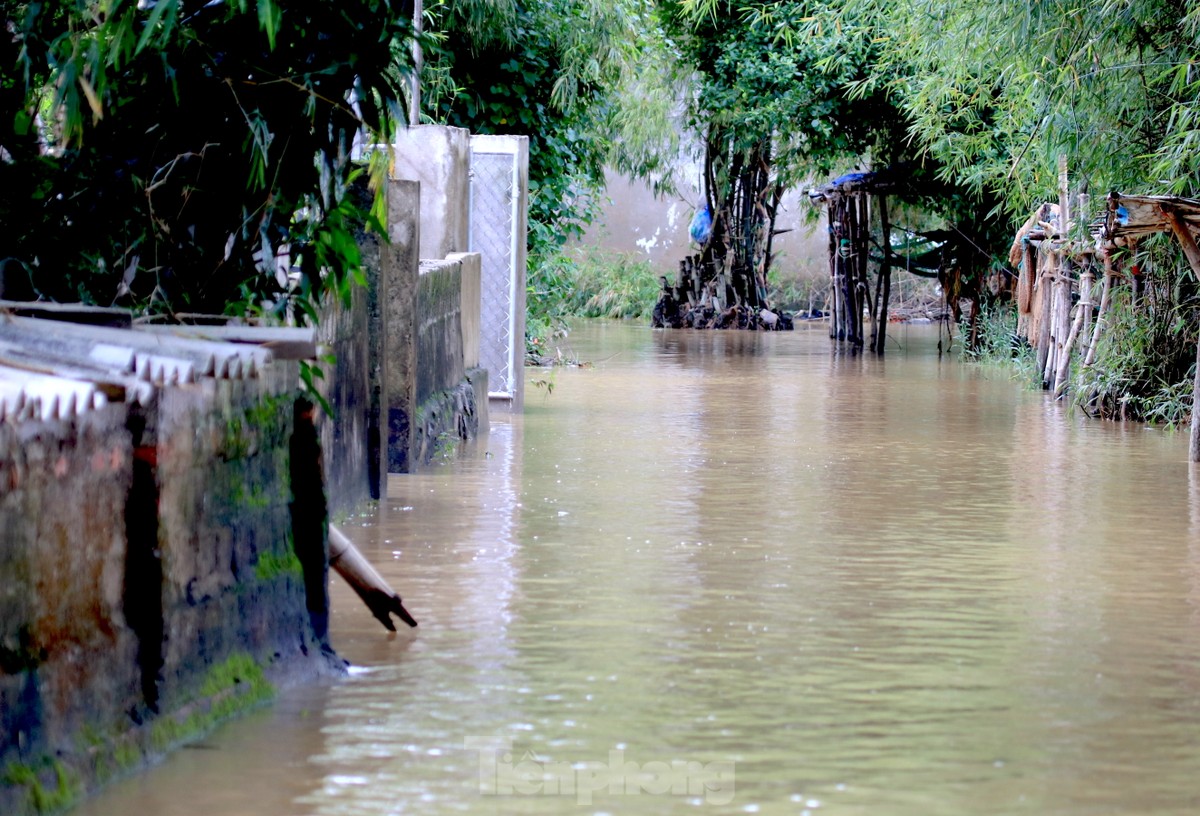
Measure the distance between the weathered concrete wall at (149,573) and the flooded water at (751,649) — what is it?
0.45ft

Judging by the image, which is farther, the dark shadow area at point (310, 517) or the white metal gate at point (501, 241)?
the white metal gate at point (501, 241)

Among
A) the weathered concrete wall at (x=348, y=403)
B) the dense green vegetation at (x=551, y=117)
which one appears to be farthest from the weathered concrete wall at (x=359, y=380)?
the dense green vegetation at (x=551, y=117)

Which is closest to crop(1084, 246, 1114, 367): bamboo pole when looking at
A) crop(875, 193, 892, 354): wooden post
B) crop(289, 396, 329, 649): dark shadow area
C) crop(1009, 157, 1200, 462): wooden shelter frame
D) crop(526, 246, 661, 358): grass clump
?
crop(1009, 157, 1200, 462): wooden shelter frame

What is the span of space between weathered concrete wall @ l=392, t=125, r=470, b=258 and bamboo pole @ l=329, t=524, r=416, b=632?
224 inches

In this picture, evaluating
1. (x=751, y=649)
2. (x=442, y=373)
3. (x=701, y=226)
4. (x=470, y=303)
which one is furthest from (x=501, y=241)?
(x=701, y=226)

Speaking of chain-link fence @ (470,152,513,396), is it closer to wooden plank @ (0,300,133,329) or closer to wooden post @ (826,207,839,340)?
wooden plank @ (0,300,133,329)

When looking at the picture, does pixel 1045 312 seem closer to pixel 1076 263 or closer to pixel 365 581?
pixel 1076 263

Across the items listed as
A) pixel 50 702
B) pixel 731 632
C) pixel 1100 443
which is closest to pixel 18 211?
pixel 50 702

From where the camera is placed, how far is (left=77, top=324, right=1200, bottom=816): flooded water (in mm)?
3521

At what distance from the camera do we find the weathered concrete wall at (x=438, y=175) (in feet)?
33.7

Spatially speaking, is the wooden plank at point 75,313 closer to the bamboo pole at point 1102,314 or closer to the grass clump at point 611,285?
the bamboo pole at point 1102,314

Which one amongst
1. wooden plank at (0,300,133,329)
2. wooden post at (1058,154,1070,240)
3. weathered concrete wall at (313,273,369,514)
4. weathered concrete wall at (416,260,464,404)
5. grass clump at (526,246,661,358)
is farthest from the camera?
grass clump at (526,246,661,358)

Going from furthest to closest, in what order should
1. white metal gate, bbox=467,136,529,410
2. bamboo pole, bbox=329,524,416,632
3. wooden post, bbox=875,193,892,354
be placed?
wooden post, bbox=875,193,892,354
white metal gate, bbox=467,136,529,410
bamboo pole, bbox=329,524,416,632

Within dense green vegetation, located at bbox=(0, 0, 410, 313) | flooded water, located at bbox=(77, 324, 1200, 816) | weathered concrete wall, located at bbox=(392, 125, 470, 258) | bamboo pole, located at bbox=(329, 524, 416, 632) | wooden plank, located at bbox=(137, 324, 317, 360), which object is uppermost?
weathered concrete wall, located at bbox=(392, 125, 470, 258)
